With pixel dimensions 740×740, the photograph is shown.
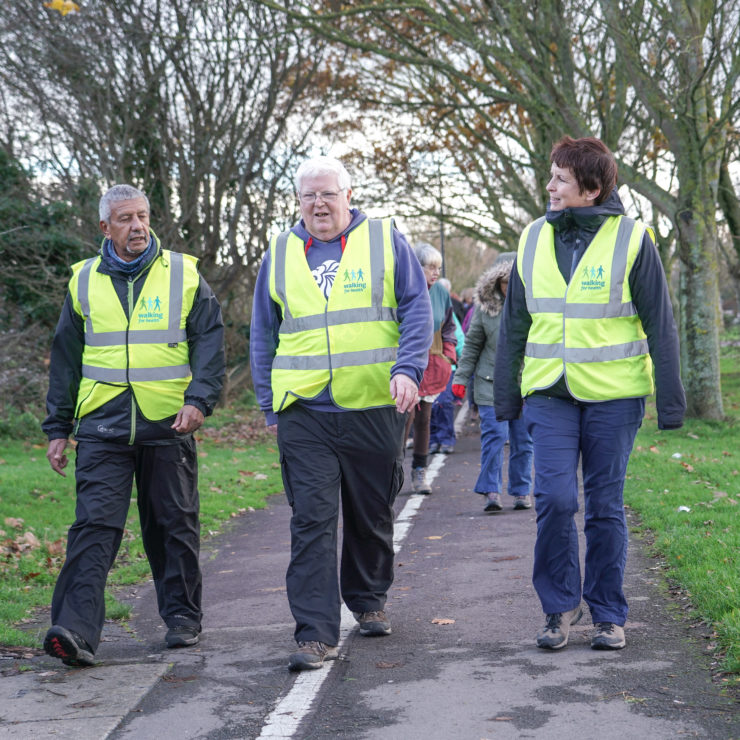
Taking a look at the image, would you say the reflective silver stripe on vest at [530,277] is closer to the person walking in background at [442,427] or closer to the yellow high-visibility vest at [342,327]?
the yellow high-visibility vest at [342,327]

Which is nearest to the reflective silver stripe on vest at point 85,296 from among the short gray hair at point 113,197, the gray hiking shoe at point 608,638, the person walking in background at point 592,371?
the short gray hair at point 113,197

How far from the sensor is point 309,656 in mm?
4836

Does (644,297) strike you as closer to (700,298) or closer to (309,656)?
(309,656)

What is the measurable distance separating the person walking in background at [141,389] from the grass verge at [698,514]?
2507mm

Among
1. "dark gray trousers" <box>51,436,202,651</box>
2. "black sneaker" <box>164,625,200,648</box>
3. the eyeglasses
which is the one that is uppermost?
the eyeglasses

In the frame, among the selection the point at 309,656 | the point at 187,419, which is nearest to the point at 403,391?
the point at 187,419

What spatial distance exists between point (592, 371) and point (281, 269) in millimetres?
1538

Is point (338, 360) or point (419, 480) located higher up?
point (338, 360)

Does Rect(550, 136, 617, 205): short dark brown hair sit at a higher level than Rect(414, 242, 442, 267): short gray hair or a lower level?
higher

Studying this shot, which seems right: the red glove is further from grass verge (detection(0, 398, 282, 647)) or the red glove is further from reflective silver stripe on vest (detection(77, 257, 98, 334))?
reflective silver stripe on vest (detection(77, 257, 98, 334))

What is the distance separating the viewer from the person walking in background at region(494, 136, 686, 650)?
494 cm

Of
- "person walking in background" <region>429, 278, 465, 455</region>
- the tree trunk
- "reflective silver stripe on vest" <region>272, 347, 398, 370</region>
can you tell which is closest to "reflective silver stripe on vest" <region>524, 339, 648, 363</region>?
"reflective silver stripe on vest" <region>272, 347, 398, 370</region>

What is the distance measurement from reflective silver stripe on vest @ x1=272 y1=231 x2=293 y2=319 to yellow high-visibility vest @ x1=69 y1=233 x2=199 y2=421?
513mm

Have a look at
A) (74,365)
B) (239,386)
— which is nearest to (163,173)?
(239,386)
